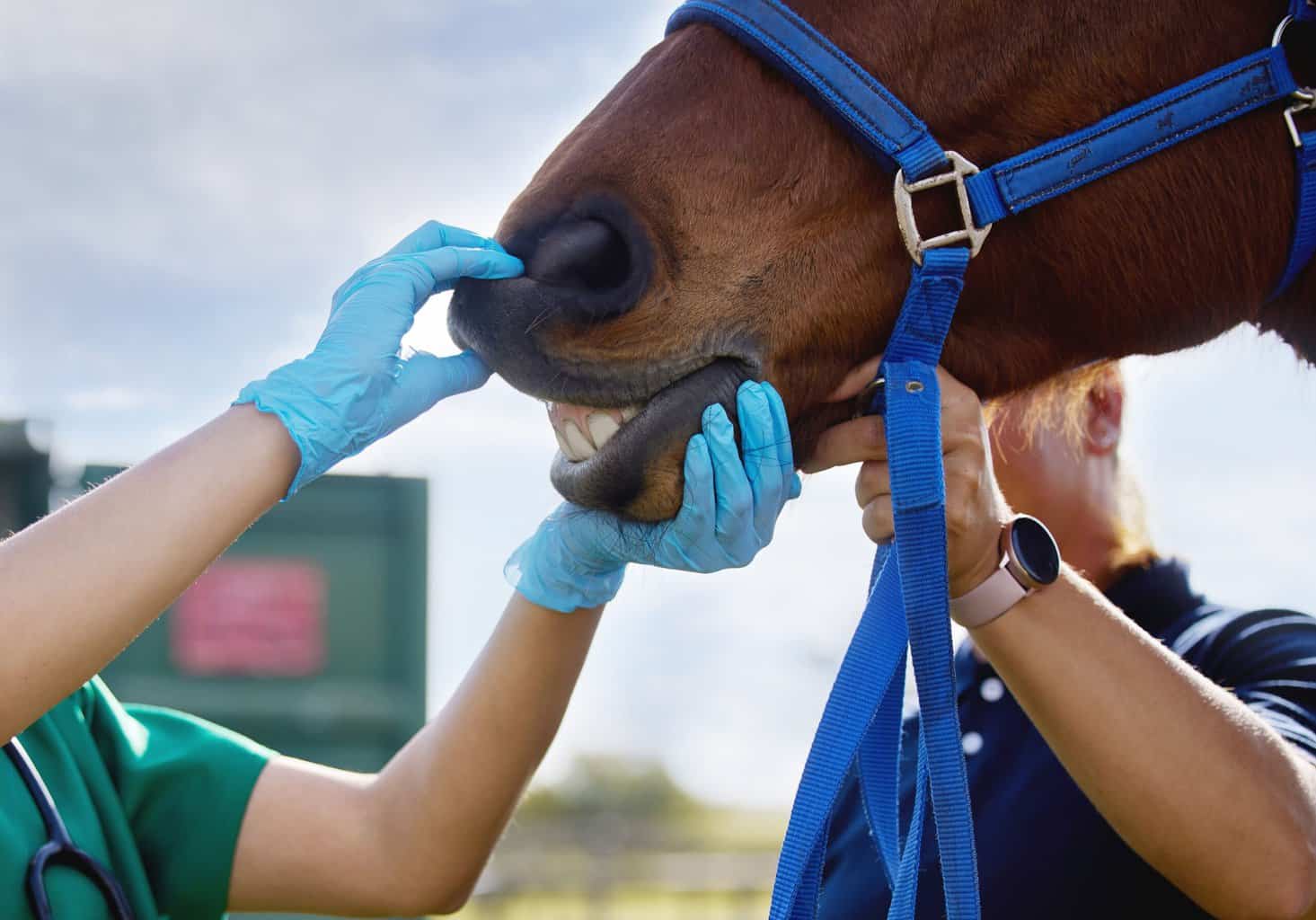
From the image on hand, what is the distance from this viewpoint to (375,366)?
5.93ft

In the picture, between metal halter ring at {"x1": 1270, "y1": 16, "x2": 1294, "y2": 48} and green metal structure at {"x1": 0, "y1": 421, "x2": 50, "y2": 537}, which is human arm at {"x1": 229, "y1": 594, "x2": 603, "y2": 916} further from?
green metal structure at {"x1": 0, "y1": 421, "x2": 50, "y2": 537}

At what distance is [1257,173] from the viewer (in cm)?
183

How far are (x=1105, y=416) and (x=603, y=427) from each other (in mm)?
1233

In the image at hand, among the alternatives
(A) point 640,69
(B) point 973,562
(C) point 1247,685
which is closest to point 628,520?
(B) point 973,562

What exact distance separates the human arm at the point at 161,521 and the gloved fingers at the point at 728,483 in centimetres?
33

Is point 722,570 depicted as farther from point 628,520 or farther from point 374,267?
point 374,267

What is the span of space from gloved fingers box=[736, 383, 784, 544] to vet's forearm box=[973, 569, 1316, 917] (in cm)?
34

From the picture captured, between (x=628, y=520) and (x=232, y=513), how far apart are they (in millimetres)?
506

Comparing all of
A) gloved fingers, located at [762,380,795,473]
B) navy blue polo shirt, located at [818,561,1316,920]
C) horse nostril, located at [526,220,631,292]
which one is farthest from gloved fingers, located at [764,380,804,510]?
navy blue polo shirt, located at [818,561,1316,920]

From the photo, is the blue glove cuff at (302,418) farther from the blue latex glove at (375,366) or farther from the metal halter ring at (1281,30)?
the metal halter ring at (1281,30)

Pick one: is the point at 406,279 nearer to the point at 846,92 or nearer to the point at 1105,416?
the point at 846,92

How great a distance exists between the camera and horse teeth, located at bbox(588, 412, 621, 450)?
1.67 metres

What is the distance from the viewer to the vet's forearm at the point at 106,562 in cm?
145

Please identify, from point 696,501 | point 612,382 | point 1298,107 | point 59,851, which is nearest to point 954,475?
point 696,501
